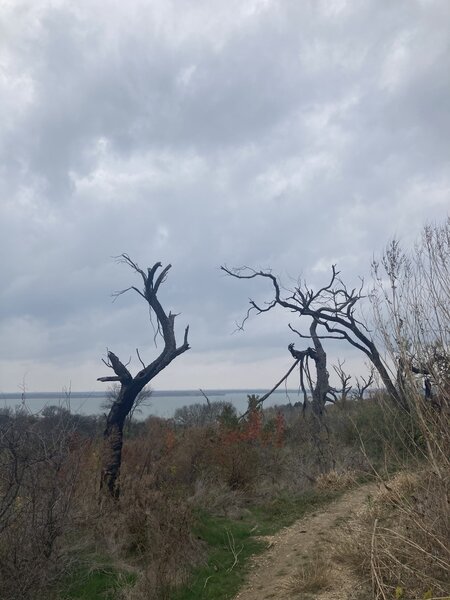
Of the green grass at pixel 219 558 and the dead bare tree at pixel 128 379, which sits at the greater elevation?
the dead bare tree at pixel 128 379

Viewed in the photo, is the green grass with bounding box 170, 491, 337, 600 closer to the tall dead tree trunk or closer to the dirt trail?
the dirt trail

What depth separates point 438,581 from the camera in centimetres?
515

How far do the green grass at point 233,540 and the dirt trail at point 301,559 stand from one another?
0.20 meters

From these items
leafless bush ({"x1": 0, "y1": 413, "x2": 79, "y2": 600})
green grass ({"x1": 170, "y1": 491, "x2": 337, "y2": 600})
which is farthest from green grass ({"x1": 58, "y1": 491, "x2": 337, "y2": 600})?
leafless bush ({"x1": 0, "y1": 413, "x2": 79, "y2": 600})

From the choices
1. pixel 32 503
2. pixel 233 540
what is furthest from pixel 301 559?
pixel 32 503

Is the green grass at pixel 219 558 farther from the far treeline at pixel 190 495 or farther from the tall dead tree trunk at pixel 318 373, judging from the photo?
the tall dead tree trunk at pixel 318 373

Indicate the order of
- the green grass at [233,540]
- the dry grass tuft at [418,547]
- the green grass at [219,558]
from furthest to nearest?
the green grass at [233,540]
the green grass at [219,558]
the dry grass tuft at [418,547]

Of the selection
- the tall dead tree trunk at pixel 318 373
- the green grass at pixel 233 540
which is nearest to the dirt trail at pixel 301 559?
the green grass at pixel 233 540

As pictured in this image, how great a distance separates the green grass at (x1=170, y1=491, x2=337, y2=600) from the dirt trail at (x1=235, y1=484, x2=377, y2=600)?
0.20 m

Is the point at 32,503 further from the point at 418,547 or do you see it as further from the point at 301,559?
the point at 418,547

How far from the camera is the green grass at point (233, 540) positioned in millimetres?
8070

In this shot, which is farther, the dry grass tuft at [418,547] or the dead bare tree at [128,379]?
the dead bare tree at [128,379]

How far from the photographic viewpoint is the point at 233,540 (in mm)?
9953

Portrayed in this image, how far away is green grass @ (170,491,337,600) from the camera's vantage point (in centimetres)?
807
